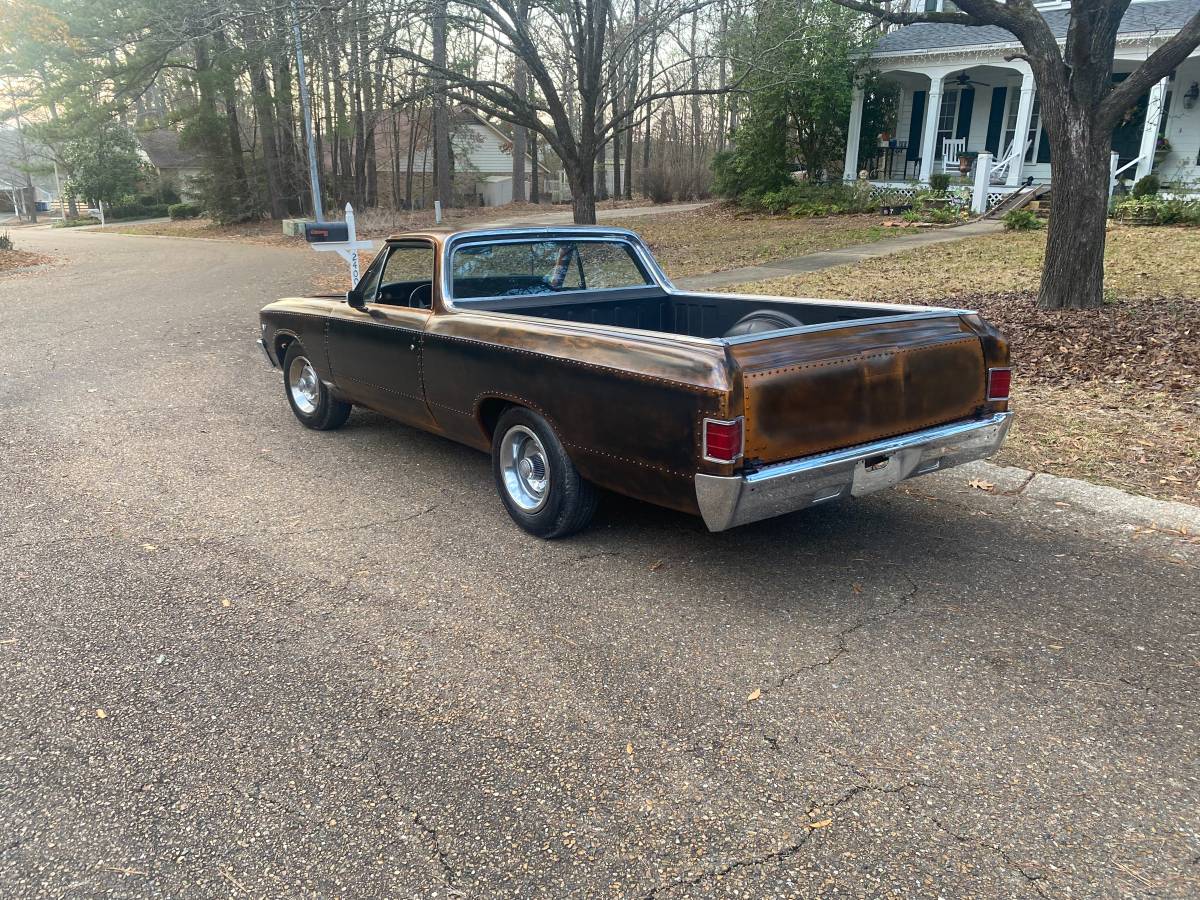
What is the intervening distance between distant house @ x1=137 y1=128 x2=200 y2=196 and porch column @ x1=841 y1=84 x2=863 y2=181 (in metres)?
46.1

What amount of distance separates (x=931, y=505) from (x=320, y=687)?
11.4 feet

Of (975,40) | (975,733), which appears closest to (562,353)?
(975,733)

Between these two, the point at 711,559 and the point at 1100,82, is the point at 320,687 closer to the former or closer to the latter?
the point at 711,559

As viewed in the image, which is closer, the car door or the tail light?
the tail light

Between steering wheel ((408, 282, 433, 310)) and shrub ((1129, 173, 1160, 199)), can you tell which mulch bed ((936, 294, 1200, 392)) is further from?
shrub ((1129, 173, 1160, 199))

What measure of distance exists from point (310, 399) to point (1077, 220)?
7687 millimetres

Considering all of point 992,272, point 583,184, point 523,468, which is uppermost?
point 583,184

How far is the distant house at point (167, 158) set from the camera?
58.4 metres

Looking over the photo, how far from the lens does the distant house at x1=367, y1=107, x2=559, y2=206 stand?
4322 centimetres

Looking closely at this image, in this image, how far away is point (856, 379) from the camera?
3803mm

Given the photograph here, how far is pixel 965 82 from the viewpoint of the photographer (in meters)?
24.5

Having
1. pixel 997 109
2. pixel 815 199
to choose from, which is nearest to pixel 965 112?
pixel 997 109

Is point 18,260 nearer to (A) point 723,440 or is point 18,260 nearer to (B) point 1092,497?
(A) point 723,440

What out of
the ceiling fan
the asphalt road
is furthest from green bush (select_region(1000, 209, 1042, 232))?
the asphalt road
